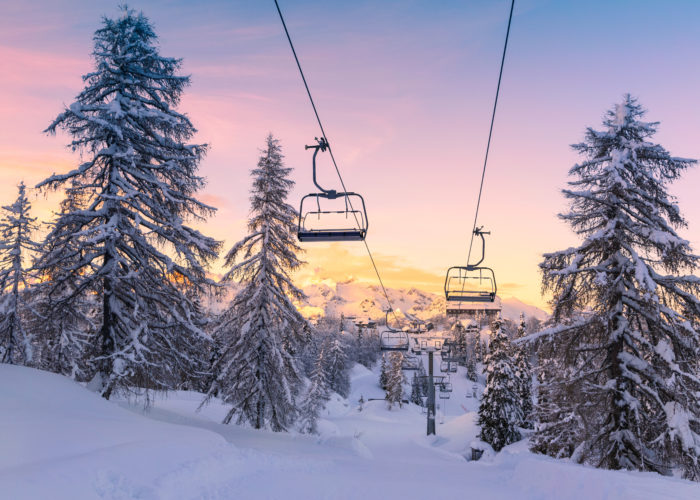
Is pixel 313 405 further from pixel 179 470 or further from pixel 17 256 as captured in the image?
pixel 179 470

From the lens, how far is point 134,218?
13.8m

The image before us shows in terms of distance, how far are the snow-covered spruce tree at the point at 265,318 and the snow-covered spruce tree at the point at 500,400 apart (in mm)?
19067

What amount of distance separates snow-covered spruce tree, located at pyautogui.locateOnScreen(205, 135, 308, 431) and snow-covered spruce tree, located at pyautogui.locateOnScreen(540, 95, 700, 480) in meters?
10.8

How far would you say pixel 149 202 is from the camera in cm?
1420

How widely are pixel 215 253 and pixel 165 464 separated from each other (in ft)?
26.2

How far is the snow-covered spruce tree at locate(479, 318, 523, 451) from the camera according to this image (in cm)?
3334

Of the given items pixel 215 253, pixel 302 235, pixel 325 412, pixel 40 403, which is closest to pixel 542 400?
pixel 215 253

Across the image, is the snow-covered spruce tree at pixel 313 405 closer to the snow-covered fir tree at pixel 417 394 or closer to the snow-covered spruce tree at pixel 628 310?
the snow-covered spruce tree at pixel 628 310

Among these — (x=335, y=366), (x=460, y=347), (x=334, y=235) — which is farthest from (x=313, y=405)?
(x=335, y=366)

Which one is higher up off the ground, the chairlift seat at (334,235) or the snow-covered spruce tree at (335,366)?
Result: the chairlift seat at (334,235)

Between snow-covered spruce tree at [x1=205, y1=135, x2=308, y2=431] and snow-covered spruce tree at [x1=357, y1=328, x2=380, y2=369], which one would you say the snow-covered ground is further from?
snow-covered spruce tree at [x1=357, y1=328, x2=380, y2=369]

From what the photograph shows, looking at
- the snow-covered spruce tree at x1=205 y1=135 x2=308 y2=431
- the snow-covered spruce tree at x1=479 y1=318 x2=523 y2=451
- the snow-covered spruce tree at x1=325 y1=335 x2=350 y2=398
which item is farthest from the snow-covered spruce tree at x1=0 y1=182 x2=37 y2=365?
the snow-covered spruce tree at x1=325 y1=335 x2=350 y2=398

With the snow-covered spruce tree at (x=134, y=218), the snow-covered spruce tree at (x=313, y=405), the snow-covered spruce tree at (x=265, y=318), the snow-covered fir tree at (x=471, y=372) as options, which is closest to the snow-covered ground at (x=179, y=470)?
the snow-covered spruce tree at (x=134, y=218)

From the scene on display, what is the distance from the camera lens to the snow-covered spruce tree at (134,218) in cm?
1319
